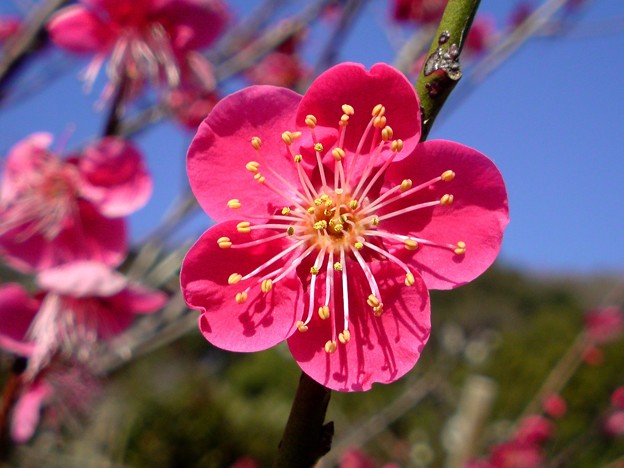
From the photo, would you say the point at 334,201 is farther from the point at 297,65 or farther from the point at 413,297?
the point at 297,65

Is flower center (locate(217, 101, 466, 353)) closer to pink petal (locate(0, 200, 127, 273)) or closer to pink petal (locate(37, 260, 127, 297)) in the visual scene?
pink petal (locate(37, 260, 127, 297))

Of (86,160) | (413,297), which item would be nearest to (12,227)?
(86,160)

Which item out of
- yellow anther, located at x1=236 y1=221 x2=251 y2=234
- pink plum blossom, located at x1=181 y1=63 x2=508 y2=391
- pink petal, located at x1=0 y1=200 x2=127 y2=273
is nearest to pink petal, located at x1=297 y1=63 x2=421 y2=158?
pink plum blossom, located at x1=181 y1=63 x2=508 y2=391

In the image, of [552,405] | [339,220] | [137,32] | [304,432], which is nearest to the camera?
[304,432]

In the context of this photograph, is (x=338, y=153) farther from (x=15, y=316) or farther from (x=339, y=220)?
(x=15, y=316)

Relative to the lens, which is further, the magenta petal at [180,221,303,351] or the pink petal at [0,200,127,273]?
the pink petal at [0,200,127,273]

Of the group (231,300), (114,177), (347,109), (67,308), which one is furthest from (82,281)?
(347,109)

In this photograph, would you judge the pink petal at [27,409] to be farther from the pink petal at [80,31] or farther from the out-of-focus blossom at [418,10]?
the out-of-focus blossom at [418,10]
